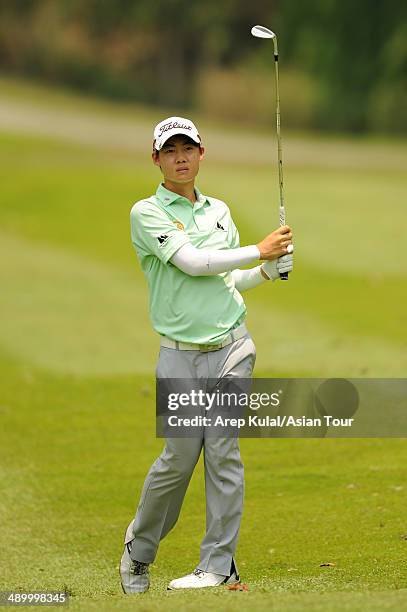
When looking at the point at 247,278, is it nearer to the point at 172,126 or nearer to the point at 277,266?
the point at 277,266

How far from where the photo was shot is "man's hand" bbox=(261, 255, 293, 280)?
6047mm

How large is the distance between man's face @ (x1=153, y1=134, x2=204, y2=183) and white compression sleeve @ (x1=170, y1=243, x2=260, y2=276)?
0.35 m

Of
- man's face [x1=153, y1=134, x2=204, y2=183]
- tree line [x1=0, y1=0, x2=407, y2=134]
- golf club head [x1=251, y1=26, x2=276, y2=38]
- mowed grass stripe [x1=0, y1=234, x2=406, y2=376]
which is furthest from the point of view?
tree line [x1=0, y1=0, x2=407, y2=134]

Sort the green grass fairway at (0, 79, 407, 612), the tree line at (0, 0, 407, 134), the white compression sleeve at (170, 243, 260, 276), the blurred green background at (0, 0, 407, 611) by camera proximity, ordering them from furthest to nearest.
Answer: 1. the tree line at (0, 0, 407, 134)
2. the blurred green background at (0, 0, 407, 611)
3. the green grass fairway at (0, 79, 407, 612)
4. the white compression sleeve at (170, 243, 260, 276)

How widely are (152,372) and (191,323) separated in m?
A: 5.96

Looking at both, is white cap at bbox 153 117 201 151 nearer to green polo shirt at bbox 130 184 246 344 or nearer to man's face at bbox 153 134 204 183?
man's face at bbox 153 134 204 183

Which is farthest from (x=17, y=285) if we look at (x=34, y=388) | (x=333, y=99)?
(x=333, y=99)

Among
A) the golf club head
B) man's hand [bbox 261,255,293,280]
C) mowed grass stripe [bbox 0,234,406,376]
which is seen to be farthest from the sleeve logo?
mowed grass stripe [bbox 0,234,406,376]

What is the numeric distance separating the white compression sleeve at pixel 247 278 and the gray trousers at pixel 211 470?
1.22 feet

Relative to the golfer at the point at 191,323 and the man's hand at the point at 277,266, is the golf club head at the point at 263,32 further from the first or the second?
the man's hand at the point at 277,266

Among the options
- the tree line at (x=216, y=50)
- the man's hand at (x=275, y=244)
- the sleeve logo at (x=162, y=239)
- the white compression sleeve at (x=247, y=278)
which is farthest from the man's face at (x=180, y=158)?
the tree line at (x=216, y=50)

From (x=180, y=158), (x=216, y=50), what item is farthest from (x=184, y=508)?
(x=216, y=50)

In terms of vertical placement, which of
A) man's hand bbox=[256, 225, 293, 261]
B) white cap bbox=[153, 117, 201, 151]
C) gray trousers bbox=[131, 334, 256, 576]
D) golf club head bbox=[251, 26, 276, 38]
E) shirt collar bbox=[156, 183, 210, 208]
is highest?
golf club head bbox=[251, 26, 276, 38]
